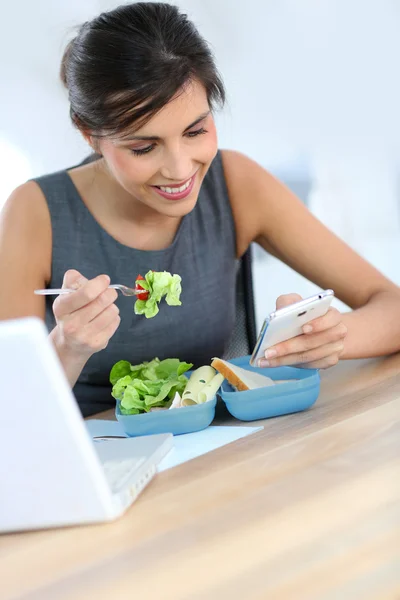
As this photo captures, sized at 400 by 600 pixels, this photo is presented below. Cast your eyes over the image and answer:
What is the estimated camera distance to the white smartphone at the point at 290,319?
4.26 feet

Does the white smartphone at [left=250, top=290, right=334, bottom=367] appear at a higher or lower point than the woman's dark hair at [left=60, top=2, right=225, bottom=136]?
lower

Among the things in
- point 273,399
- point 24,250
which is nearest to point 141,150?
point 24,250

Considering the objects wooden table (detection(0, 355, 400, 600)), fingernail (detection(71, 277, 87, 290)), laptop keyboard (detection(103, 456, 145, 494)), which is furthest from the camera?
fingernail (detection(71, 277, 87, 290))

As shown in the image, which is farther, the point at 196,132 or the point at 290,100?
the point at 290,100

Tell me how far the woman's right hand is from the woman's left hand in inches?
11.6

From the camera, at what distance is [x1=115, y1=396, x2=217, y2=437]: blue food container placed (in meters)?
1.34

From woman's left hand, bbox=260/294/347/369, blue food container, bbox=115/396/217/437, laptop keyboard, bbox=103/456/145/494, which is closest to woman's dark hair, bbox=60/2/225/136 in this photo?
woman's left hand, bbox=260/294/347/369

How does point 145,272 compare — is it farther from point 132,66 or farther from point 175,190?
point 132,66

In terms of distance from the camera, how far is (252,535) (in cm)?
84

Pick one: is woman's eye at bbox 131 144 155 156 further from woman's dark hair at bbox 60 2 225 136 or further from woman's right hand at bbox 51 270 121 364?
woman's right hand at bbox 51 270 121 364

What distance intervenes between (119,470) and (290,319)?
1.38 feet

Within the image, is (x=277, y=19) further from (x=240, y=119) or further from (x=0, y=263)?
(x=0, y=263)

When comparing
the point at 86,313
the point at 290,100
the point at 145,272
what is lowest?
the point at 290,100

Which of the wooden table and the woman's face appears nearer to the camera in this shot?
the wooden table
